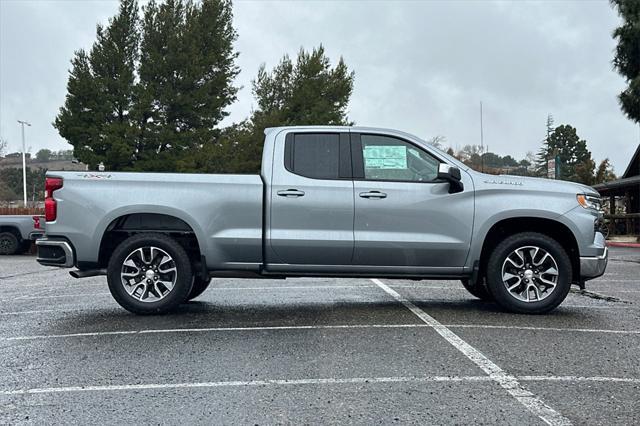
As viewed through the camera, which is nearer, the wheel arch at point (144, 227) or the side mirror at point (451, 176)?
the side mirror at point (451, 176)

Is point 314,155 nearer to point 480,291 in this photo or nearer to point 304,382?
point 480,291

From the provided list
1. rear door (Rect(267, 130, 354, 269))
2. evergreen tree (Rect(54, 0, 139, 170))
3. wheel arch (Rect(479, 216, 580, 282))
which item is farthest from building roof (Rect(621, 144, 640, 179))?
rear door (Rect(267, 130, 354, 269))

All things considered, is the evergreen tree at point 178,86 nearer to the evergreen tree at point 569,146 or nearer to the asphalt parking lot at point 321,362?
the asphalt parking lot at point 321,362

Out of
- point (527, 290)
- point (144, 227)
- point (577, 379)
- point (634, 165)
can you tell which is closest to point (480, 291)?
point (527, 290)

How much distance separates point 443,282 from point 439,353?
5.18 meters

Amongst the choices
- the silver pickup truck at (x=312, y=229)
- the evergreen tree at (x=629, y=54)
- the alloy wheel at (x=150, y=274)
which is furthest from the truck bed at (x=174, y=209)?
the evergreen tree at (x=629, y=54)

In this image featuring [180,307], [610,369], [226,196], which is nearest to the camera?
[610,369]

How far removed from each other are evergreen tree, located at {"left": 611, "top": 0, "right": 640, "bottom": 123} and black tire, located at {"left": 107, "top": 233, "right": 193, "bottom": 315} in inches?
833

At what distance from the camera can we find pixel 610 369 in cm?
431

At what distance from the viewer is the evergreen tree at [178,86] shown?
34562 mm

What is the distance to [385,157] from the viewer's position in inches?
256

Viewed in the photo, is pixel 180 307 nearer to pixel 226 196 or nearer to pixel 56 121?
pixel 226 196

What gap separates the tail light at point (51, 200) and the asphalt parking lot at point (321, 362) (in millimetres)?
1127

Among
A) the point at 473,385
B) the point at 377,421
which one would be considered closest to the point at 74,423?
the point at 377,421
